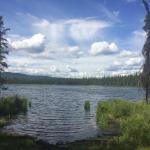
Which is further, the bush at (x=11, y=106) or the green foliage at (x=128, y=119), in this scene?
the bush at (x=11, y=106)

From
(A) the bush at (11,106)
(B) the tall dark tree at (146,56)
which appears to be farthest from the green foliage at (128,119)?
(A) the bush at (11,106)

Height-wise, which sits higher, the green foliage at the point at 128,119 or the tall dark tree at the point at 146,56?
the tall dark tree at the point at 146,56

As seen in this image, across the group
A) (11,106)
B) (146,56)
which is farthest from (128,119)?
(11,106)

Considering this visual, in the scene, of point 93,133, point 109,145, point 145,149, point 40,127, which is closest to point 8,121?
point 40,127

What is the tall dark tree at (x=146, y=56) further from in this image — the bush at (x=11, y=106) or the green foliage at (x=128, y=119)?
the bush at (x=11, y=106)

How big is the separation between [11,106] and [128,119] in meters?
29.7

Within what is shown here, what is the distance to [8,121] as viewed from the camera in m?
46.7

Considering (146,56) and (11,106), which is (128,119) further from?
(11,106)

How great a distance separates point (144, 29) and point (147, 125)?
23.9 meters

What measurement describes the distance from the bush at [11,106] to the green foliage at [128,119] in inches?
525

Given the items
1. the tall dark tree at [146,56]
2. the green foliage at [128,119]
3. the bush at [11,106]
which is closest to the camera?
the green foliage at [128,119]

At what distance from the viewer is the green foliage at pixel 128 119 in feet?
82.8

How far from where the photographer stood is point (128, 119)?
90.2ft

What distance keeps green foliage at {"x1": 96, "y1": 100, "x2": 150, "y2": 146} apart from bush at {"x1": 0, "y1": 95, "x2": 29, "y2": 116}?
13.3 metres
